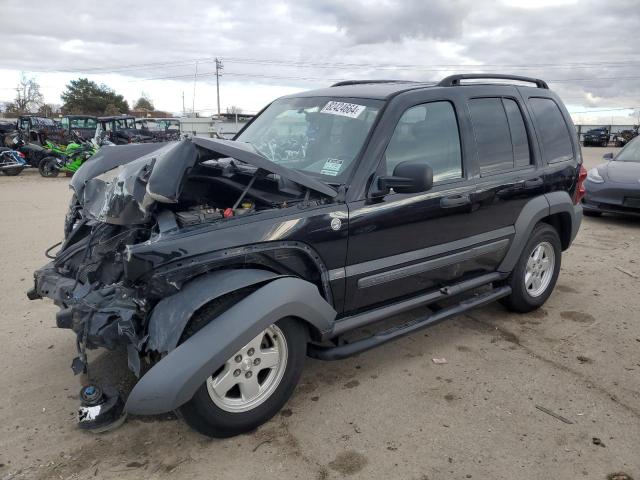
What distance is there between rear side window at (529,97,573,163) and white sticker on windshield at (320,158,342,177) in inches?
85.7

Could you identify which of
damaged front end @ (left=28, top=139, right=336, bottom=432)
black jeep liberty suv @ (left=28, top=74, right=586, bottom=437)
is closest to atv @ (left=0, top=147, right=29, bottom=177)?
black jeep liberty suv @ (left=28, top=74, right=586, bottom=437)

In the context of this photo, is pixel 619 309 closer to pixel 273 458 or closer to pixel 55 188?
pixel 273 458

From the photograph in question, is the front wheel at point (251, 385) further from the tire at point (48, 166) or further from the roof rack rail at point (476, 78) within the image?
the tire at point (48, 166)

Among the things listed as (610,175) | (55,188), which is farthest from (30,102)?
(610,175)

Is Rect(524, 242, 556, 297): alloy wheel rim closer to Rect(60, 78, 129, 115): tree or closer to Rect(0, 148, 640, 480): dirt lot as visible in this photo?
Rect(0, 148, 640, 480): dirt lot

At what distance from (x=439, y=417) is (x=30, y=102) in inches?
3085

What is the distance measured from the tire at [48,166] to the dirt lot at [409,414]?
523 inches

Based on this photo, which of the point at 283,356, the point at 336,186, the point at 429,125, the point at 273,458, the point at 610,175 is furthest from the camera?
the point at 610,175

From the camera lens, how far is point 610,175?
8492 mm

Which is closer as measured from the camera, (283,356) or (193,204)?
(283,356)

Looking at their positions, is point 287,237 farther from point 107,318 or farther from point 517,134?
point 517,134

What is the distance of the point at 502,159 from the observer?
400 cm

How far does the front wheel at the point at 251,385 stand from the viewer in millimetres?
2633

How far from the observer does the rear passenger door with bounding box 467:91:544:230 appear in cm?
383
